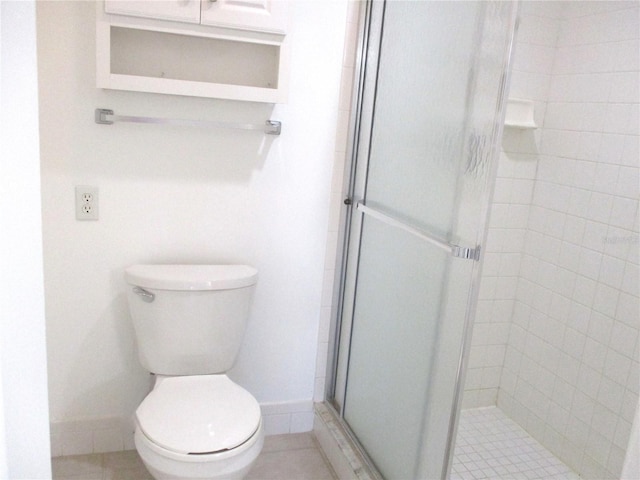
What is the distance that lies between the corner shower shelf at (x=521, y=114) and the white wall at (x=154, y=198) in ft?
2.60

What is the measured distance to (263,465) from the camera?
2123 mm

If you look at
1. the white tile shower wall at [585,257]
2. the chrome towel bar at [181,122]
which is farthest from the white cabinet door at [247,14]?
the white tile shower wall at [585,257]

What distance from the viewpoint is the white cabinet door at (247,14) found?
5.60 ft

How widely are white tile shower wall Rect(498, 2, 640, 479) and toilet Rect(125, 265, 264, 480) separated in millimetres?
1332

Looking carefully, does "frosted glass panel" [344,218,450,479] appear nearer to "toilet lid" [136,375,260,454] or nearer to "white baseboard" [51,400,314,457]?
"toilet lid" [136,375,260,454]

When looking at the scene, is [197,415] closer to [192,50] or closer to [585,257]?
[192,50]

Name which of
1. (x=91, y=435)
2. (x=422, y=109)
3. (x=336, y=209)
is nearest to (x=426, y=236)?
(x=422, y=109)

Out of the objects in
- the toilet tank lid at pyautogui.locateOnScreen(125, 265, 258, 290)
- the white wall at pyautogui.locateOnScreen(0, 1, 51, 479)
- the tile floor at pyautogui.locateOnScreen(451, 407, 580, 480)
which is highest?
the white wall at pyautogui.locateOnScreen(0, 1, 51, 479)

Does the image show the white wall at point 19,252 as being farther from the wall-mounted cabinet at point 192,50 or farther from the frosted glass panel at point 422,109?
the wall-mounted cabinet at point 192,50

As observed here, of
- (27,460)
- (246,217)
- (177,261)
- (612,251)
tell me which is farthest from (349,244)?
(27,460)

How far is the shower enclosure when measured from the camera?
1.35m

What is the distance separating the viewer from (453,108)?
146cm

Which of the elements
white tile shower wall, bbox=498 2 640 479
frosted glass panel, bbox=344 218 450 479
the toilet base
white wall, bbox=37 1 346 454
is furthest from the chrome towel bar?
white tile shower wall, bbox=498 2 640 479

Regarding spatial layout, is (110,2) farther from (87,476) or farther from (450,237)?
(87,476)
